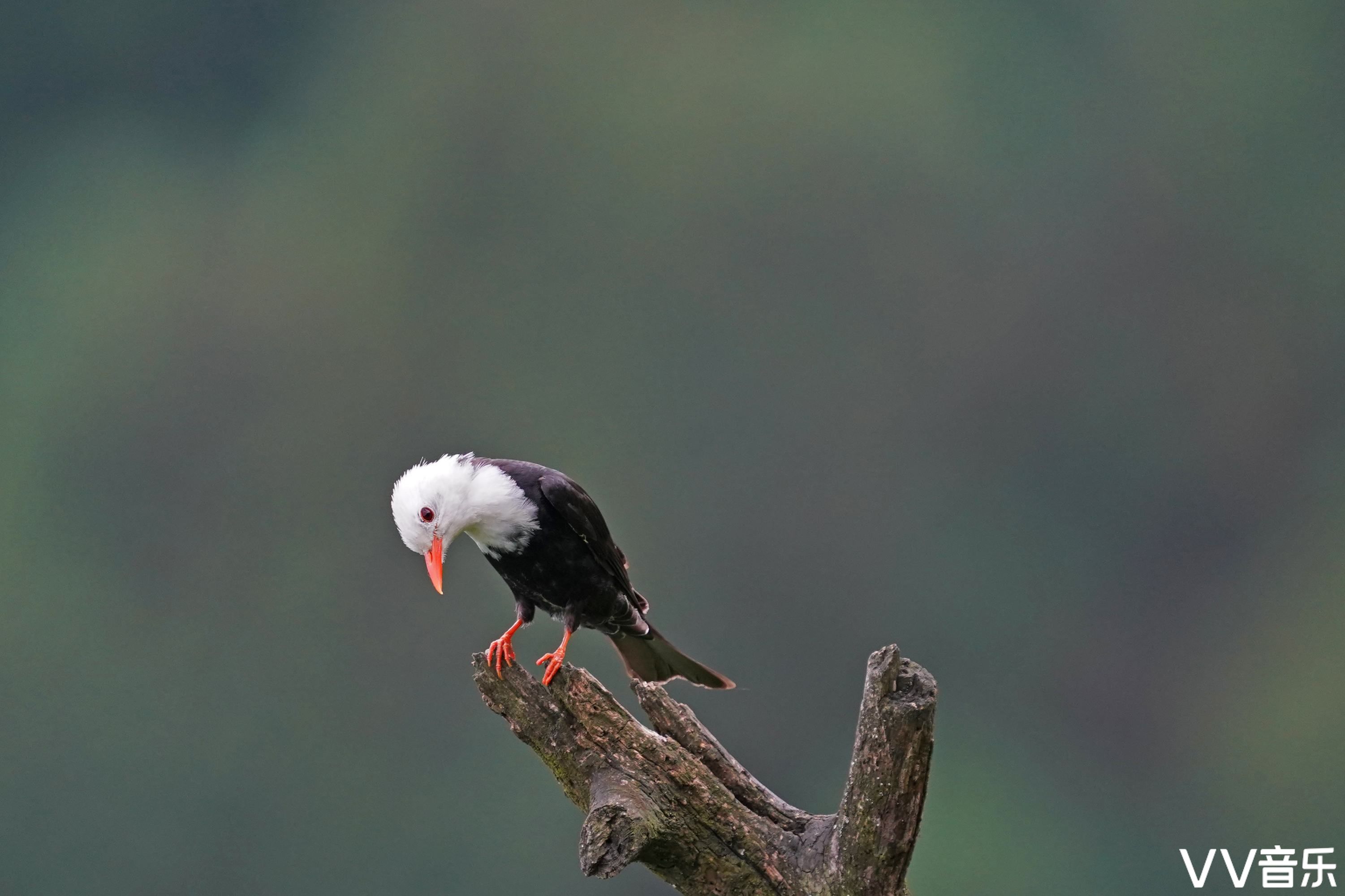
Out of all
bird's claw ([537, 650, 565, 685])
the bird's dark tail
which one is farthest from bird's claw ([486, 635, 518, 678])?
the bird's dark tail

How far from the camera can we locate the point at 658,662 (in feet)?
12.2

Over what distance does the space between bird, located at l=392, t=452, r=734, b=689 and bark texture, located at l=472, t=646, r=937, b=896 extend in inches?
4.8

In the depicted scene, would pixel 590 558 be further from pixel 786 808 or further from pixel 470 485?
pixel 786 808

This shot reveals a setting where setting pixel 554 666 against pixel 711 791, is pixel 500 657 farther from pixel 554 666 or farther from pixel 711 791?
pixel 711 791

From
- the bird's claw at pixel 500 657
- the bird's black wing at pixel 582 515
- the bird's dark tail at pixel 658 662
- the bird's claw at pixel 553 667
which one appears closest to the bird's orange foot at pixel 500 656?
the bird's claw at pixel 500 657

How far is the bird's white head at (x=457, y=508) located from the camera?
3199 mm

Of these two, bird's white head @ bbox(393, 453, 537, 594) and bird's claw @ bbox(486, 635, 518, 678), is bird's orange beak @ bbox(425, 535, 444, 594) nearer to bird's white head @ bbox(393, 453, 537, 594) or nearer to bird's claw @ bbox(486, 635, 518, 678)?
bird's white head @ bbox(393, 453, 537, 594)

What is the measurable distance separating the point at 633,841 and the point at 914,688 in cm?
69

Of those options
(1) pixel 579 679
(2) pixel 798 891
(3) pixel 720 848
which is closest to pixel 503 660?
(1) pixel 579 679

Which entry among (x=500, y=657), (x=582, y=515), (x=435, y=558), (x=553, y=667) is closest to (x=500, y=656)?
(x=500, y=657)

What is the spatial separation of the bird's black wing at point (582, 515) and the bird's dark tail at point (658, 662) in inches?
10.8

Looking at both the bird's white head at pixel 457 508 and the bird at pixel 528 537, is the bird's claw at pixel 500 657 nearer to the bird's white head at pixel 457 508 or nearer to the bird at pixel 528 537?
the bird at pixel 528 537

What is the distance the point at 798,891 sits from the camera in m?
2.90

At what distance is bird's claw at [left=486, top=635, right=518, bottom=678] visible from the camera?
10.5 feet
